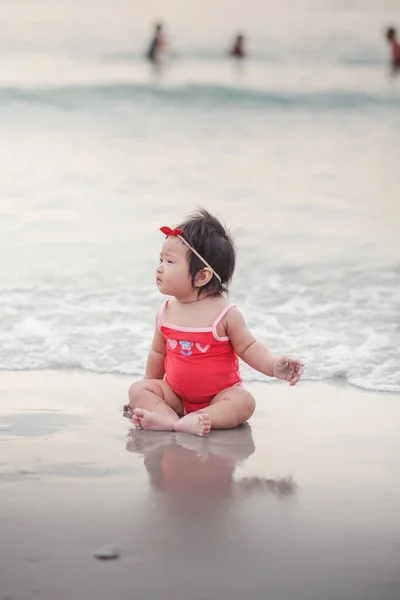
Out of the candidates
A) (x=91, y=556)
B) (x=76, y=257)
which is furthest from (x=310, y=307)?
(x=91, y=556)

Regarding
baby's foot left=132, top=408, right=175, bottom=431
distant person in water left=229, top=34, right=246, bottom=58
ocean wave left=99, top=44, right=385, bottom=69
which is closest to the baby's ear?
baby's foot left=132, top=408, right=175, bottom=431

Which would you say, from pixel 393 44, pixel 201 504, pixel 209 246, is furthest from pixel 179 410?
pixel 393 44

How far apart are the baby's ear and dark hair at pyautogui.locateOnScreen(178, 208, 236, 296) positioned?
11 mm

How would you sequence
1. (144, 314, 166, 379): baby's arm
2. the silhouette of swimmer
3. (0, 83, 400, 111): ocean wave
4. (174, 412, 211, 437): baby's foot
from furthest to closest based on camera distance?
(0, 83, 400, 111): ocean wave
(144, 314, 166, 379): baby's arm
(174, 412, 211, 437): baby's foot
the silhouette of swimmer

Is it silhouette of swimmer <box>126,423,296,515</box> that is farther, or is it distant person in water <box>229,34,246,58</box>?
distant person in water <box>229,34,246,58</box>

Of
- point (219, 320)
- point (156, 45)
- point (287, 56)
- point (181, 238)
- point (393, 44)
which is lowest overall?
point (219, 320)

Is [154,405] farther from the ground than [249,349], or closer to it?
closer to it

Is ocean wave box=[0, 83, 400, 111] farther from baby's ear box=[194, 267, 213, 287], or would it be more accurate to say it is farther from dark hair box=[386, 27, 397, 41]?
baby's ear box=[194, 267, 213, 287]

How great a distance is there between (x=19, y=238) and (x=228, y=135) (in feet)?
14.9

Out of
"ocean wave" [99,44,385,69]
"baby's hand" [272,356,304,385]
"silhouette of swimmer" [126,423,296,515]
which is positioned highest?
"ocean wave" [99,44,385,69]

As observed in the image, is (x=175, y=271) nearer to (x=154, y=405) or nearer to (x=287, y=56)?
(x=154, y=405)

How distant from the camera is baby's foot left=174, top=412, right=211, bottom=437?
294 centimetres

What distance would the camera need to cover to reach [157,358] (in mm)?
3273

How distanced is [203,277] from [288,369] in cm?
40
